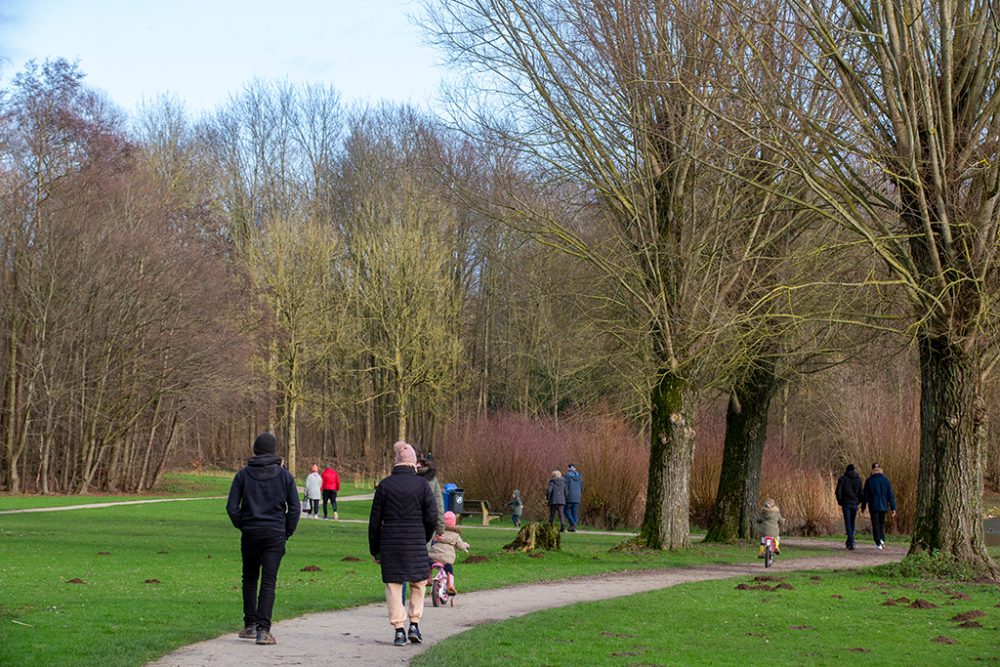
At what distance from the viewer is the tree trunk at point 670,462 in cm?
2408

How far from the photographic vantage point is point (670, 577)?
19781mm

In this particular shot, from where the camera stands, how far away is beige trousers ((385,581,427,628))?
11.2 m

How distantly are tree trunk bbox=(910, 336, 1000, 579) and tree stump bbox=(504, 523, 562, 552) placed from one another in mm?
7030

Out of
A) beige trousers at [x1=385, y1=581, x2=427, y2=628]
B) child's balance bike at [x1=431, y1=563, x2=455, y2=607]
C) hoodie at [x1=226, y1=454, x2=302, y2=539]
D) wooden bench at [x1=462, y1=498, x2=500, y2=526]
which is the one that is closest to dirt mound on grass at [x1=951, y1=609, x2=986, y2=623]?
child's balance bike at [x1=431, y1=563, x2=455, y2=607]

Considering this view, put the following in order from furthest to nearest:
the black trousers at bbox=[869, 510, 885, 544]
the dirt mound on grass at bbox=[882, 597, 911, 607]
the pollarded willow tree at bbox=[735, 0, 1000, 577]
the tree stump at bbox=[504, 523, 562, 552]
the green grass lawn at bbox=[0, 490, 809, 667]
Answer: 1. the black trousers at bbox=[869, 510, 885, 544]
2. the tree stump at bbox=[504, 523, 562, 552]
3. the pollarded willow tree at bbox=[735, 0, 1000, 577]
4. the dirt mound on grass at bbox=[882, 597, 911, 607]
5. the green grass lawn at bbox=[0, 490, 809, 667]

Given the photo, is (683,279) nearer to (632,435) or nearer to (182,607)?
(182,607)

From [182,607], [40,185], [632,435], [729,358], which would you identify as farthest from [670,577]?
[40,185]

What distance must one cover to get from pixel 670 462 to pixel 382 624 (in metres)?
12.3

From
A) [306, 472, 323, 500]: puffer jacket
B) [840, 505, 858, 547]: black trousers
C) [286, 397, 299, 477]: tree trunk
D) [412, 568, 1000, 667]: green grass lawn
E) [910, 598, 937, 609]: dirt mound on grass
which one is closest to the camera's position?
[412, 568, 1000, 667]: green grass lawn

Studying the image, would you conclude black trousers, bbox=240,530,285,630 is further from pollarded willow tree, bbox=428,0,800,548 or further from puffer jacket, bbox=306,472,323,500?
puffer jacket, bbox=306,472,323,500

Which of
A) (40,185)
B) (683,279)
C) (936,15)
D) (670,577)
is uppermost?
(40,185)

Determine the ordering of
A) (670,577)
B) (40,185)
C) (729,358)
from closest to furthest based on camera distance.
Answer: (670,577) < (729,358) < (40,185)

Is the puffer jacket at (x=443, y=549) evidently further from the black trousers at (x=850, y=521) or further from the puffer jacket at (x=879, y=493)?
the puffer jacket at (x=879, y=493)

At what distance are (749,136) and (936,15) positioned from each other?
3602 millimetres
